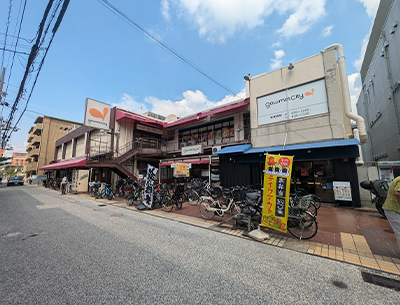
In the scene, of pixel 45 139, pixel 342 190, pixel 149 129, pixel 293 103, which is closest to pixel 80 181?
pixel 149 129

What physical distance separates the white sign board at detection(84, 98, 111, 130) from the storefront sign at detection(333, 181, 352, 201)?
18.8 metres

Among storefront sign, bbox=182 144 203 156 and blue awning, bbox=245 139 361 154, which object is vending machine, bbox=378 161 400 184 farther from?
storefront sign, bbox=182 144 203 156

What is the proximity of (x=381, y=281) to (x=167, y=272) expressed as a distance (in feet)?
11.9

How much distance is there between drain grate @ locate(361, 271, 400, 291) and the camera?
272 cm

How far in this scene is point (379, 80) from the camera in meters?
18.1

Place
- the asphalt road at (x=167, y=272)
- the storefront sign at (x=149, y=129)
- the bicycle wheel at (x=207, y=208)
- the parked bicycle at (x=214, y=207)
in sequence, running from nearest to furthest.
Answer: the asphalt road at (x=167, y=272), the parked bicycle at (x=214, y=207), the bicycle wheel at (x=207, y=208), the storefront sign at (x=149, y=129)

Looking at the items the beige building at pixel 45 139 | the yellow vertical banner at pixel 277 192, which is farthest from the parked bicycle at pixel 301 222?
the beige building at pixel 45 139

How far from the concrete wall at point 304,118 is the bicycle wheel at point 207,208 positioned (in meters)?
6.25

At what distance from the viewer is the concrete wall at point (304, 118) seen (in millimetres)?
9305

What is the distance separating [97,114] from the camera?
54.4 feet

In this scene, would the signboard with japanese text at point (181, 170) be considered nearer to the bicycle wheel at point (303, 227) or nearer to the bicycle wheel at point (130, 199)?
the bicycle wheel at point (130, 199)

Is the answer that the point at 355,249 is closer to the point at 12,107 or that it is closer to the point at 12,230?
the point at 12,230

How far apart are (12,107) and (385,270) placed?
1972 cm

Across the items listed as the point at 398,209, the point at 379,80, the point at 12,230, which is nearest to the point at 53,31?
the point at 12,230
